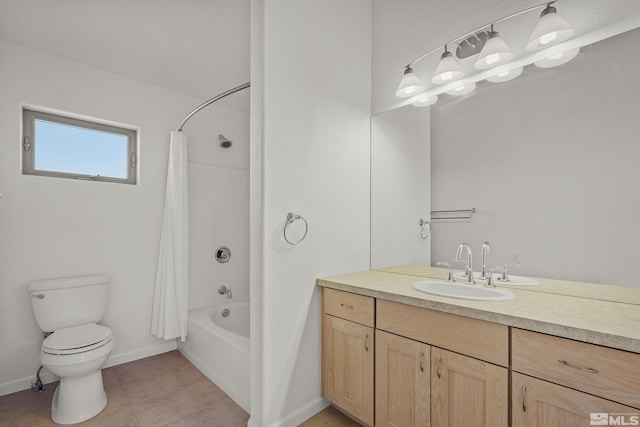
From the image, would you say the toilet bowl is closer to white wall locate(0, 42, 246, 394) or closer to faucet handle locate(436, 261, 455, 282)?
white wall locate(0, 42, 246, 394)

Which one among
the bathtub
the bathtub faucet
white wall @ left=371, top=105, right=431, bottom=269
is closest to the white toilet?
the bathtub

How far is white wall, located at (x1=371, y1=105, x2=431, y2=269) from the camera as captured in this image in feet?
6.15

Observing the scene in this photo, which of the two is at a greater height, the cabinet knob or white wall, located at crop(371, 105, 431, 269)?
white wall, located at crop(371, 105, 431, 269)

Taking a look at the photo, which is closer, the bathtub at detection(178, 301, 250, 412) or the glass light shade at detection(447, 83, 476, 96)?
the glass light shade at detection(447, 83, 476, 96)

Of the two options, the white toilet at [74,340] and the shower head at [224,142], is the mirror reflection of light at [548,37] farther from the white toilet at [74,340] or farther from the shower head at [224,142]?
the white toilet at [74,340]

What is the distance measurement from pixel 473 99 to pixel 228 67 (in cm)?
194

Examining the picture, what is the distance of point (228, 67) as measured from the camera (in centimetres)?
246

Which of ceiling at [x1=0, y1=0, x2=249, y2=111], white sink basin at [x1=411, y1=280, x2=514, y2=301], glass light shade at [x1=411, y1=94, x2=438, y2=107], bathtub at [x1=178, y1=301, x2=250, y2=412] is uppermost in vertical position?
ceiling at [x1=0, y1=0, x2=249, y2=111]

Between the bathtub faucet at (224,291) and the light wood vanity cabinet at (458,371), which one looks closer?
the light wood vanity cabinet at (458,371)

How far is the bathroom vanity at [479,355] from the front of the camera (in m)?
0.90

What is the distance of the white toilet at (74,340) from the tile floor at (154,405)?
9 centimetres

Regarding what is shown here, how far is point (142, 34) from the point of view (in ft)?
6.64

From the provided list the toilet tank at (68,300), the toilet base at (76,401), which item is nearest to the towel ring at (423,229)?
the toilet base at (76,401)

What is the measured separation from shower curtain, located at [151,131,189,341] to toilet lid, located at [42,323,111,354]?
49 centimetres
